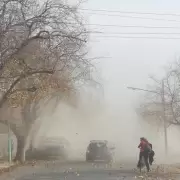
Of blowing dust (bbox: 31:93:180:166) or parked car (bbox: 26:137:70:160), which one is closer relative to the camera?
parked car (bbox: 26:137:70:160)

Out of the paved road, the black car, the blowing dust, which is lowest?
the paved road

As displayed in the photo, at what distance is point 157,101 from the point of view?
234 ft

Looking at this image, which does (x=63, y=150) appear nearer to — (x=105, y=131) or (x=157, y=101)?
(x=157, y=101)

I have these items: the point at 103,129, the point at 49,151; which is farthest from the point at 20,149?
the point at 103,129

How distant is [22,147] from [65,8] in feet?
64.7

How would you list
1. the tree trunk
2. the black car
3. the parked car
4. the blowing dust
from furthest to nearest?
the blowing dust, the parked car, the black car, the tree trunk

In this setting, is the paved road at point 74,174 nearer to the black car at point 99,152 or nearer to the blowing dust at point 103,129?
the black car at point 99,152

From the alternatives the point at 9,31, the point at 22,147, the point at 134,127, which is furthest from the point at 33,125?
the point at 134,127

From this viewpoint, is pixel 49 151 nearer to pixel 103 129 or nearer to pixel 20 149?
pixel 20 149

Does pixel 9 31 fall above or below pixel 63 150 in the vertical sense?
above

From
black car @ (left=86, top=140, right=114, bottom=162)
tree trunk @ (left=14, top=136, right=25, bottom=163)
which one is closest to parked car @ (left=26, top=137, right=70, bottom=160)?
tree trunk @ (left=14, top=136, right=25, bottom=163)

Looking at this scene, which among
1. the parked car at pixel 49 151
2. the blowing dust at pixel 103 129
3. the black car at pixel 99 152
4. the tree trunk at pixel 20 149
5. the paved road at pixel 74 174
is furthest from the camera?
the blowing dust at pixel 103 129

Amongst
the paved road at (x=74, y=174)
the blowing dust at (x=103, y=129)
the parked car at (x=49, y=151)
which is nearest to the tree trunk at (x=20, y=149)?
the parked car at (x=49, y=151)

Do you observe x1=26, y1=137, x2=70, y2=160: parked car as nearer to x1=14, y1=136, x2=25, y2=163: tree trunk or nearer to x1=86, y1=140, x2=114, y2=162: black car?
x1=14, y1=136, x2=25, y2=163: tree trunk
